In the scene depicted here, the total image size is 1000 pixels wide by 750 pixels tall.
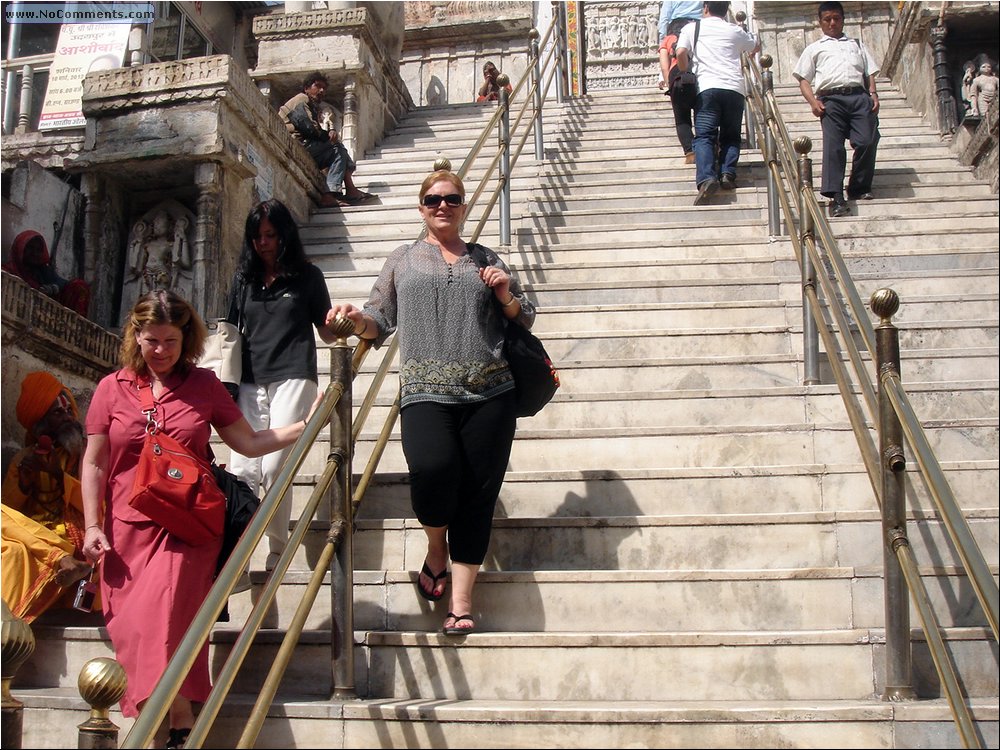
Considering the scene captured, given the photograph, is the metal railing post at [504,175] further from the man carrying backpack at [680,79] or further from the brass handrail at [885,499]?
the brass handrail at [885,499]

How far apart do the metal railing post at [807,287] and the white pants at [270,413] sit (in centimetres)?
234

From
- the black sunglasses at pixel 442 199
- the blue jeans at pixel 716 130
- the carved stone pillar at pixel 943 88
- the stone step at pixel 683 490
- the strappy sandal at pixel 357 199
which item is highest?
the carved stone pillar at pixel 943 88

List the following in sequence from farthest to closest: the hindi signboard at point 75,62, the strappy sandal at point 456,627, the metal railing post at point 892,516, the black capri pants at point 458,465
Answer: the hindi signboard at point 75,62
the black capri pants at point 458,465
the strappy sandal at point 456,627
the metal railing post at point 892,516

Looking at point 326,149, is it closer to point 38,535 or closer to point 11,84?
point 38,535

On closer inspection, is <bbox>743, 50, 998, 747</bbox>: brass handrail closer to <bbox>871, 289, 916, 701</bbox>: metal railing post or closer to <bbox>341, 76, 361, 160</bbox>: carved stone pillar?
<bbox>871, 289, 916, 701</bbox>: metal railing post

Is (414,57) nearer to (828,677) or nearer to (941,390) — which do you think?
(941,390)

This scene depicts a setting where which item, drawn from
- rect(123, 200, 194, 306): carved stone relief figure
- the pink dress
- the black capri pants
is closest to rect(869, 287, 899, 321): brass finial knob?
the black capri pants

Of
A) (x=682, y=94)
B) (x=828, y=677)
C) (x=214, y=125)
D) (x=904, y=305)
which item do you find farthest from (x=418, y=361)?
(x=682, y=94)

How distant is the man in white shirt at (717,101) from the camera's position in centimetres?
811

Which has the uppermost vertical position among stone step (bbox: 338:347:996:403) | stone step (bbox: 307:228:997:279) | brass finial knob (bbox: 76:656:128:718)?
stone step (bbox: 307:228:997:279)

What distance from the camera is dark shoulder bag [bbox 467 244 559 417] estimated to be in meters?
4.01

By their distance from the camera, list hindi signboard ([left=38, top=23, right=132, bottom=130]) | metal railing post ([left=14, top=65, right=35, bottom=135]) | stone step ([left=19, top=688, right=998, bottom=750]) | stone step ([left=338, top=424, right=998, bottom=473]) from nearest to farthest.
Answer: stone step ([left=19, top=688, right=998, bottom=750]) → stone step ([left=338, top=424, right=998, bottom=473]) → metal railing post ([left=14, top=65, right=35, bottom=135]) → hindi signboard ([left=38, top=23, right=132, bottom=130])

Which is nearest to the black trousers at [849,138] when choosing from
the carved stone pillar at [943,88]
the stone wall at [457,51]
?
the carved stone pillar at [943,88]

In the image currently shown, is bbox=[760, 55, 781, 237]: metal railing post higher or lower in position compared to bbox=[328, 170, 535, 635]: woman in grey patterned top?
higher
